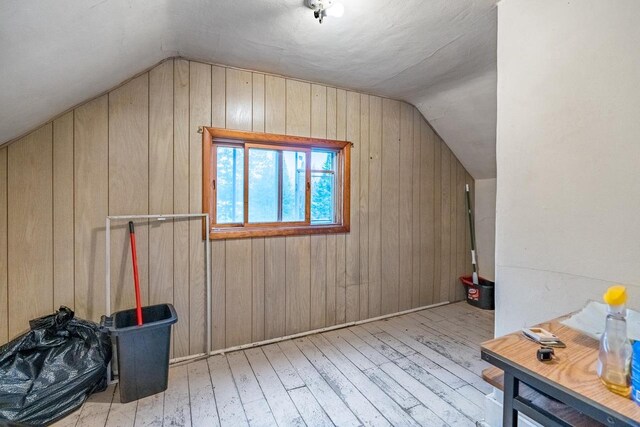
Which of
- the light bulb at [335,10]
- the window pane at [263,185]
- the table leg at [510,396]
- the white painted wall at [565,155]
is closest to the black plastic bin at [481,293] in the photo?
the white painted wall at [565,155]

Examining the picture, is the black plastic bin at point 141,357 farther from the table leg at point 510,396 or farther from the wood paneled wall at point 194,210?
the table leg at point 510,396

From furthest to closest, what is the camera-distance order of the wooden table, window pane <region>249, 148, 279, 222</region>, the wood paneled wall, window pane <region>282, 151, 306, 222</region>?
window pane <region>282, 151, 306, 222</region> → window pane <region>249, 148, 279, 222</region> → the wood paneled wall → the wooden table

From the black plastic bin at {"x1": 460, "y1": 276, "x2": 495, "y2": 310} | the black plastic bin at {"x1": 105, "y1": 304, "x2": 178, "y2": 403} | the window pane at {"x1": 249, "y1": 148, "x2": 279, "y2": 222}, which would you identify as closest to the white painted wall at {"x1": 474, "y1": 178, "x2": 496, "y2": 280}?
the black plastic bin at {"x1": 460, "y1": 276, "x2": 495, "y2": 310}

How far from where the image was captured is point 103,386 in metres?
1.79

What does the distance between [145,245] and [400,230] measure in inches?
91.3

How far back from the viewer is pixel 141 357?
172cm

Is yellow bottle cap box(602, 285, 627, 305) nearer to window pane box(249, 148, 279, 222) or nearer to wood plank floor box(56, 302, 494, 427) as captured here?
wood plank floor box(56, 302, 494, 427)

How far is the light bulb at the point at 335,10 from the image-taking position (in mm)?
1501

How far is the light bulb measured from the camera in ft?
4.92

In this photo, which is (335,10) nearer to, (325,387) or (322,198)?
(322,198)

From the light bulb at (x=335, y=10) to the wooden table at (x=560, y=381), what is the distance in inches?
64.8

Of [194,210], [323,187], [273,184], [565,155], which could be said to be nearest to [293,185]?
[273,184]

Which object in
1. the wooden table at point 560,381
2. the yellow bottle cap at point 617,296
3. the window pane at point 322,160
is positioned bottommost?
the wooden table at point 560,381

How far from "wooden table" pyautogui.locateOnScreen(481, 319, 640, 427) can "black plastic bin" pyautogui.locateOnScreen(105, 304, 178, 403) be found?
5.63 ft
